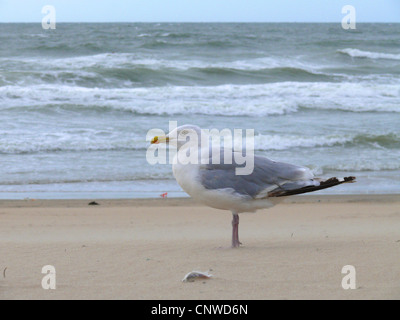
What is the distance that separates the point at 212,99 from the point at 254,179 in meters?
12.3

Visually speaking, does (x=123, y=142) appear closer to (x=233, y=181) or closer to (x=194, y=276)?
(x=233, y=181)

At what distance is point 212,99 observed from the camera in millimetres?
16828

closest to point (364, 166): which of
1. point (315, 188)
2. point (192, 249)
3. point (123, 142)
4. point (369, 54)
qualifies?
point (123, 142)

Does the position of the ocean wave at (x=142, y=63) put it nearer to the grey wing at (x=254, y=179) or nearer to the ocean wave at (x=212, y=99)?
the ocean wave at (x=212, y=99)

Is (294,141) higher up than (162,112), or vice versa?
(162,112)

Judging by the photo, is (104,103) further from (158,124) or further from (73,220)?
(73,220)

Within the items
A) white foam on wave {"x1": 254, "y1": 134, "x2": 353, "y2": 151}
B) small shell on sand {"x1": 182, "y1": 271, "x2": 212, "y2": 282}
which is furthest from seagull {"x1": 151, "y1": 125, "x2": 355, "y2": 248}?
white foam on wave {"x1": 254, "y1": 134, "x2": 353, "y2": 151}

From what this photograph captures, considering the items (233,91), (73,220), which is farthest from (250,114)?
(73,220)

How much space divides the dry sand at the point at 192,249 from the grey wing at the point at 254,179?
1.44ft

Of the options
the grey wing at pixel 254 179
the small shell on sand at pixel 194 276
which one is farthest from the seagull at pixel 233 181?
the small shell on sand at pixel 194 276

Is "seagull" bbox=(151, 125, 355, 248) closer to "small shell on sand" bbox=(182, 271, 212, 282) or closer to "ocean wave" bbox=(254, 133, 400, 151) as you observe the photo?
"small shell on sand" bbox=(182, 271, 212, 282)

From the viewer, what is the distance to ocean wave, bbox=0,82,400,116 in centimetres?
1498

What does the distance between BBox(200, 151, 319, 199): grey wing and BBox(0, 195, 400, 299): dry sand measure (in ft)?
1.44

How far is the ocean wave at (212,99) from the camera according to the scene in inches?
590
